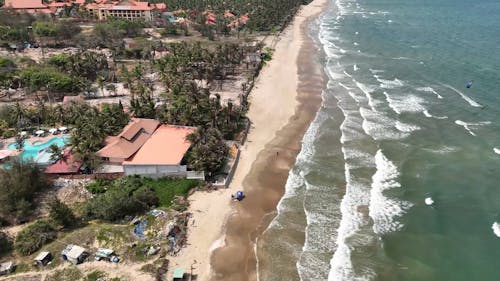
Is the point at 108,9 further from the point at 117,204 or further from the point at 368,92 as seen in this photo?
the point at 117,204

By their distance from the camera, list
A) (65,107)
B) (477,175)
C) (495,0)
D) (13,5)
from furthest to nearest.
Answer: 1. (495,0)
2. (13,5)
3. (65,107)
4. (477,175)

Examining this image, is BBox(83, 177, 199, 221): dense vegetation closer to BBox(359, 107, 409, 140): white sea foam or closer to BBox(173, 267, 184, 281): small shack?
BBox(173, 267, 184, 281): small shack

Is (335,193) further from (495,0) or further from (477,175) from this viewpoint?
(495,0)

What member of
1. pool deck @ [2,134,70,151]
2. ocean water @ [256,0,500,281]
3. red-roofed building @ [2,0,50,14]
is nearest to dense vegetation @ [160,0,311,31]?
ocean water @ [256,0,500,281]

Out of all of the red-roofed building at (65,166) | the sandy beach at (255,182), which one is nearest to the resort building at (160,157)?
the sandy beach at (255,182)

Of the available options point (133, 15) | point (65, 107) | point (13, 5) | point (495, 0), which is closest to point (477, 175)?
point (65, 107)

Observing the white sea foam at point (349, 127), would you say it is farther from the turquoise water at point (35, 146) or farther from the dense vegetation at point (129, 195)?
the turquoise water at point (35, 146)
